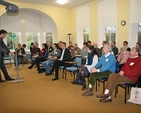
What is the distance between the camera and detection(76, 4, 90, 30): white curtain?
8.79 m

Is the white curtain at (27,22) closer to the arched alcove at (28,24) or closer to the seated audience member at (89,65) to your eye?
the arched alcove at (28,24)

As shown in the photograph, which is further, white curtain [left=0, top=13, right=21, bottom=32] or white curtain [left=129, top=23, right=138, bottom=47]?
white curtain [left=0, top=13, right=21, bottom=32]

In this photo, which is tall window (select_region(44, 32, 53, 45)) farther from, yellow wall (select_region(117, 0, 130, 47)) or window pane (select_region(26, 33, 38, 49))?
yellow wall (select_region(117, 0, 130, 47))

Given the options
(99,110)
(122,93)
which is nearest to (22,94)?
(99,110)

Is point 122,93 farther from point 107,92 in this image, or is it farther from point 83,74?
point 83,74

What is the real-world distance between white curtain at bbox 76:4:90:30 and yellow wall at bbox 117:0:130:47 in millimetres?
2183

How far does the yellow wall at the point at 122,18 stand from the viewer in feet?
21.8

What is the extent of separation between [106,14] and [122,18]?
38.2 inches

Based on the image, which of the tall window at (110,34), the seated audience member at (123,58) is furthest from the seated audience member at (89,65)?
the tall window at (110,34)

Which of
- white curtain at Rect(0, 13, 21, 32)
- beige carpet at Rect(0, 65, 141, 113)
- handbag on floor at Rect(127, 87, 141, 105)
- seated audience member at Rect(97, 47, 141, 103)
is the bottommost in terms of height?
beige carpet at Rect(0, 65, 141, 113)

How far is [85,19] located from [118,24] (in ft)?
7.98

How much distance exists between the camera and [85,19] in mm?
8969

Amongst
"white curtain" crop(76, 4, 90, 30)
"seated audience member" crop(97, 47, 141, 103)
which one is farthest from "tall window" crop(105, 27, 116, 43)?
"seated audience member" crop(97, 47, 141, 103)

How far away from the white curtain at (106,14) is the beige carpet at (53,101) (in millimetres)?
4209
